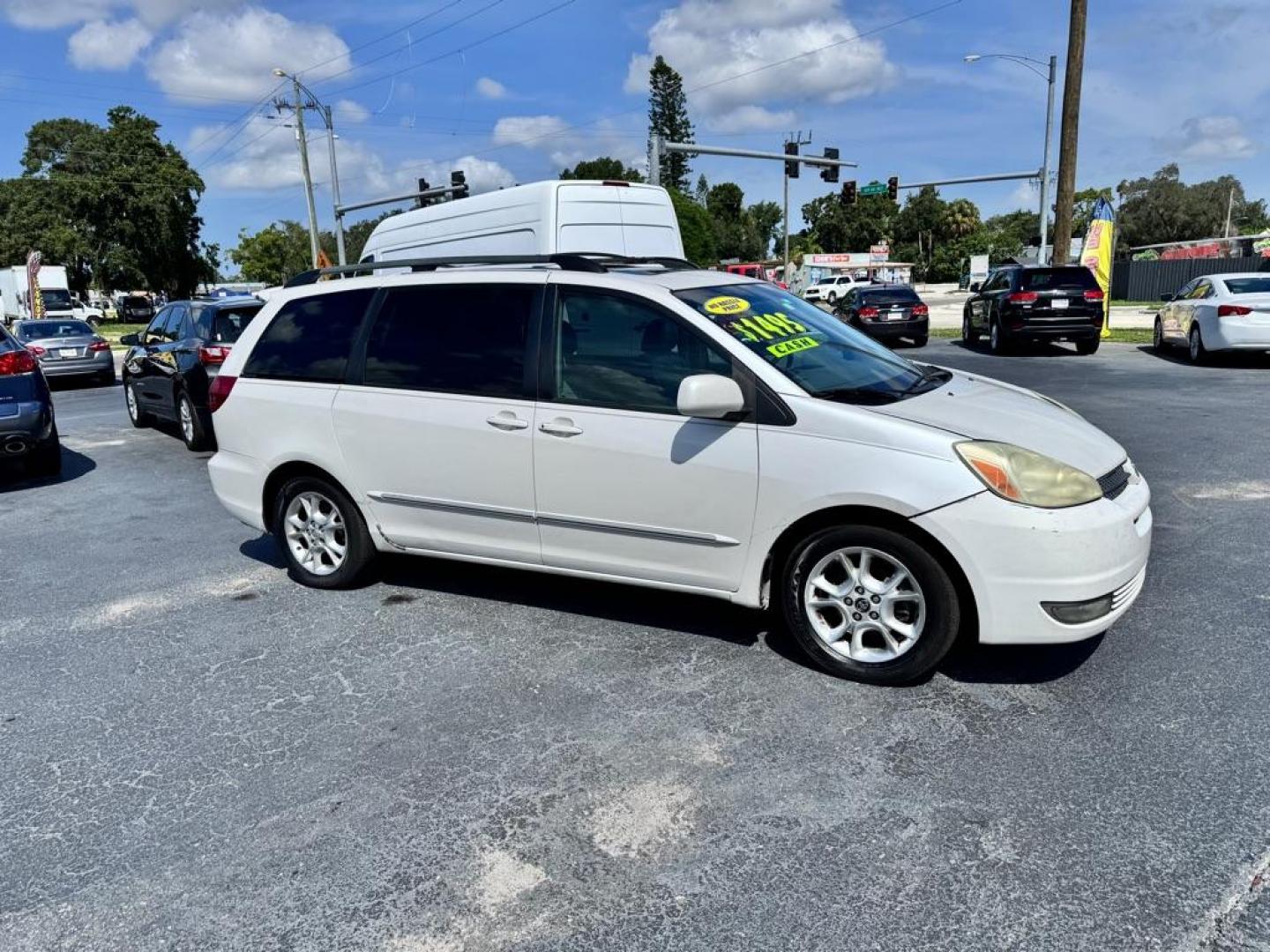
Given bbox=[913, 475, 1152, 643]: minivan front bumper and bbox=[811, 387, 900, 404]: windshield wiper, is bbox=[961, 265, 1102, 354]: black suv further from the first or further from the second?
bbox=[913, 475, 1152, 643]: minivan front bumper

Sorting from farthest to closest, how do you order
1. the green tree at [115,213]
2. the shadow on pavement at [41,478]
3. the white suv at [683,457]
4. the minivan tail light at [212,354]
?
the green tree at [115,213], the minivan tail light at [212,354], the shadow on pavement at [41,478], the white suv at [683,457]

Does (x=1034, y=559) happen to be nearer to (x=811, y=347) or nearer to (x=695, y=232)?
(x=811, y=347)

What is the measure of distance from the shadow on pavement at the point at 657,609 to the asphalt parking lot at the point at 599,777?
23 millimetres

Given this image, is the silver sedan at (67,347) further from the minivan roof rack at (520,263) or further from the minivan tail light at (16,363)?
the minivan roof rack at (520,263)

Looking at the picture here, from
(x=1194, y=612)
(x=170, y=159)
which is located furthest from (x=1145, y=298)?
(x=170, y=159)

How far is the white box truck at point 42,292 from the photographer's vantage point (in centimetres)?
4328

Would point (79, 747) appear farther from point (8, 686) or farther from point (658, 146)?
point (658, 146)

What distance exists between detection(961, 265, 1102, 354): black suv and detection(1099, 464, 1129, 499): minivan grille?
14.7 meters

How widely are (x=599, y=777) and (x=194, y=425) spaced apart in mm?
7872

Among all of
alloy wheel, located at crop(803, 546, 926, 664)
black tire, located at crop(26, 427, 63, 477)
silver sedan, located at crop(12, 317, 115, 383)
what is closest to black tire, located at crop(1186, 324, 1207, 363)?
alloy wheel, located at crop(803, 546, 926, 664)

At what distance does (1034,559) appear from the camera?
339 centimetres

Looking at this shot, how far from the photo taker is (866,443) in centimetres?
359

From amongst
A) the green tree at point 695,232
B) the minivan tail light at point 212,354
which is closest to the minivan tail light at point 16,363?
the minivan tail light at point 212,354

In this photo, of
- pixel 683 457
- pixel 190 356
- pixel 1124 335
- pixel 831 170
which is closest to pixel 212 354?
pixel 190 356
